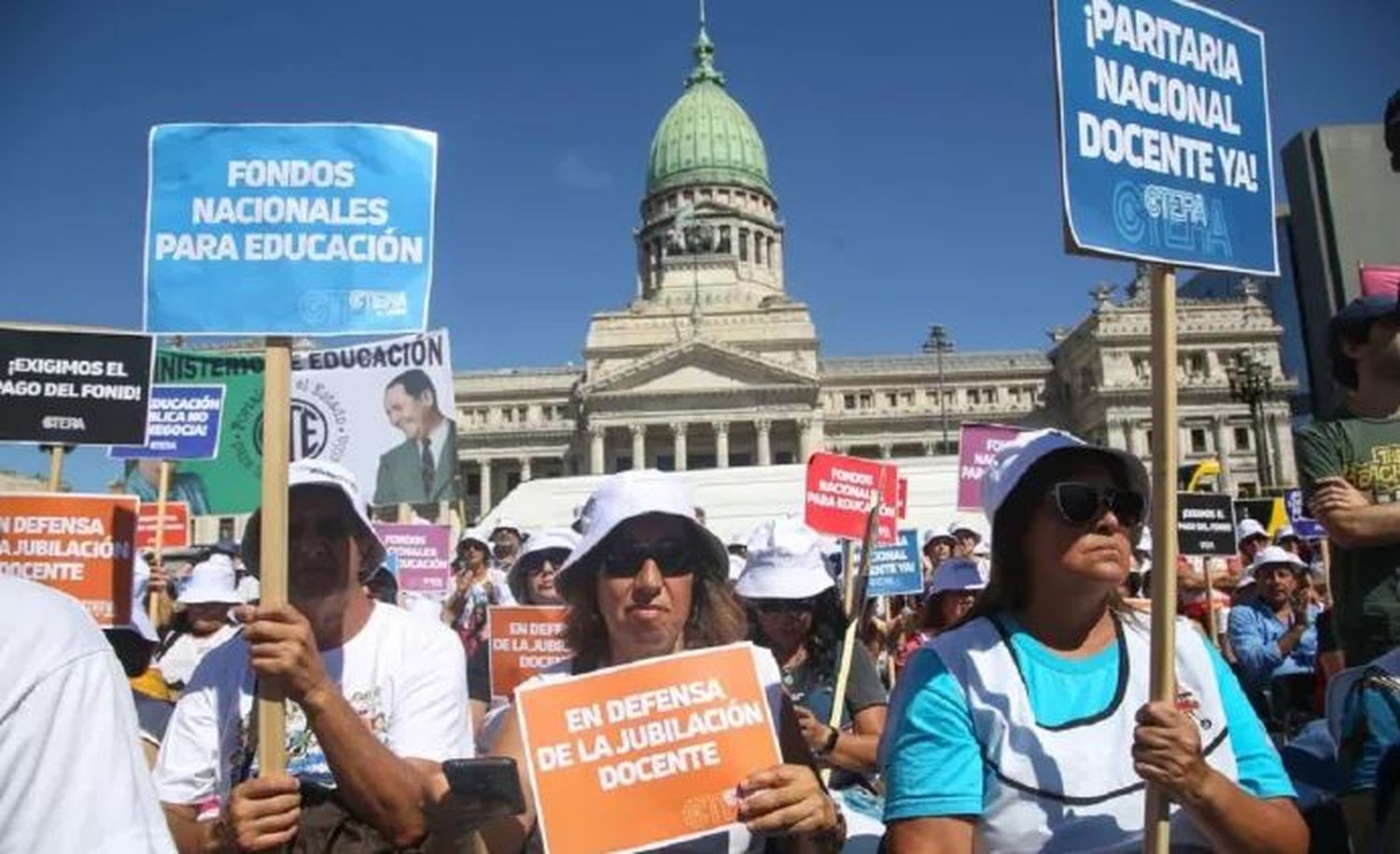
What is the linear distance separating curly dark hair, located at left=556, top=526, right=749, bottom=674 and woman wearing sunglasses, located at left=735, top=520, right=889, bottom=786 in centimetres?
145

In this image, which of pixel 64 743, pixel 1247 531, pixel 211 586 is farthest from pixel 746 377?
pixel 64 743

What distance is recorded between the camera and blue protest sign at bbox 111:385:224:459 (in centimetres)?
833

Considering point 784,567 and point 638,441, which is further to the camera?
point 638,441

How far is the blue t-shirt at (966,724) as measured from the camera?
2.23 m

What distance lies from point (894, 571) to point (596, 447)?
2433 inches

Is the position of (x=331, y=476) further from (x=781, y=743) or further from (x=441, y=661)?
(x=781, y=743)

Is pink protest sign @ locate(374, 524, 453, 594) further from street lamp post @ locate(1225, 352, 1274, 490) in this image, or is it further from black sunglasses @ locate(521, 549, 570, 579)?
street lamp post @ locate(1225, 352, 1274, 490)

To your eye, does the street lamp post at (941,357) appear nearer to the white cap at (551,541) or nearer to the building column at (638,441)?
the building column at (638,441)

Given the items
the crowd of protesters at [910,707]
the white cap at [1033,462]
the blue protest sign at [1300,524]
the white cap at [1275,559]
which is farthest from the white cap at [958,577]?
the blue protest sign at [1300,524]

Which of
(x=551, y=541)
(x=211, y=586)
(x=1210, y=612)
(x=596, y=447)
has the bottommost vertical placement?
(x=1210, y=612)

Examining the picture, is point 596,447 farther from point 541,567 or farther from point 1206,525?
point 541,567

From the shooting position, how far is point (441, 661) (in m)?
2.82

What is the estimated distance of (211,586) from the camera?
6.98m

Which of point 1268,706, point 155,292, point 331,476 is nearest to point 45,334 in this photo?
point 155,292
